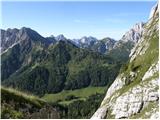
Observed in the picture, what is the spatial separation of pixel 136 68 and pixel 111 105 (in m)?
32.5

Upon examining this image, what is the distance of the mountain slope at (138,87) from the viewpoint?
119 metres

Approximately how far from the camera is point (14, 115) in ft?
43.0

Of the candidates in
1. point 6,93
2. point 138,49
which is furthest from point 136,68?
point 6,93

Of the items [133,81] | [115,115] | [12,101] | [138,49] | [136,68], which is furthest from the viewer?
[138,49]

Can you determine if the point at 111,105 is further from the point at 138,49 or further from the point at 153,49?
the point at 138,49

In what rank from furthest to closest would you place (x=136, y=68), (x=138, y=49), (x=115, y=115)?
(x=138, y=49) < (x=136, y=68) < (x=115, y=115)

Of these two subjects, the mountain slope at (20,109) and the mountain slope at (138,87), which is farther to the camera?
the mountain slope at (138,87)

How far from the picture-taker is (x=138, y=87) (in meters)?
136

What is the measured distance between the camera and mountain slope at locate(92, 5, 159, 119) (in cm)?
11898

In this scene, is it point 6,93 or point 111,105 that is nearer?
point 6,93

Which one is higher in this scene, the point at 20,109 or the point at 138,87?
the point at 20,109

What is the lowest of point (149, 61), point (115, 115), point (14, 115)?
point (115, 115)

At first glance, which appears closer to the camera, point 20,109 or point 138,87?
point 20,109

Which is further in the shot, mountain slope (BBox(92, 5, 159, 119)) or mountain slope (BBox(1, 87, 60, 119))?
mountain slope (BBox(92, 5, 159, 119))
